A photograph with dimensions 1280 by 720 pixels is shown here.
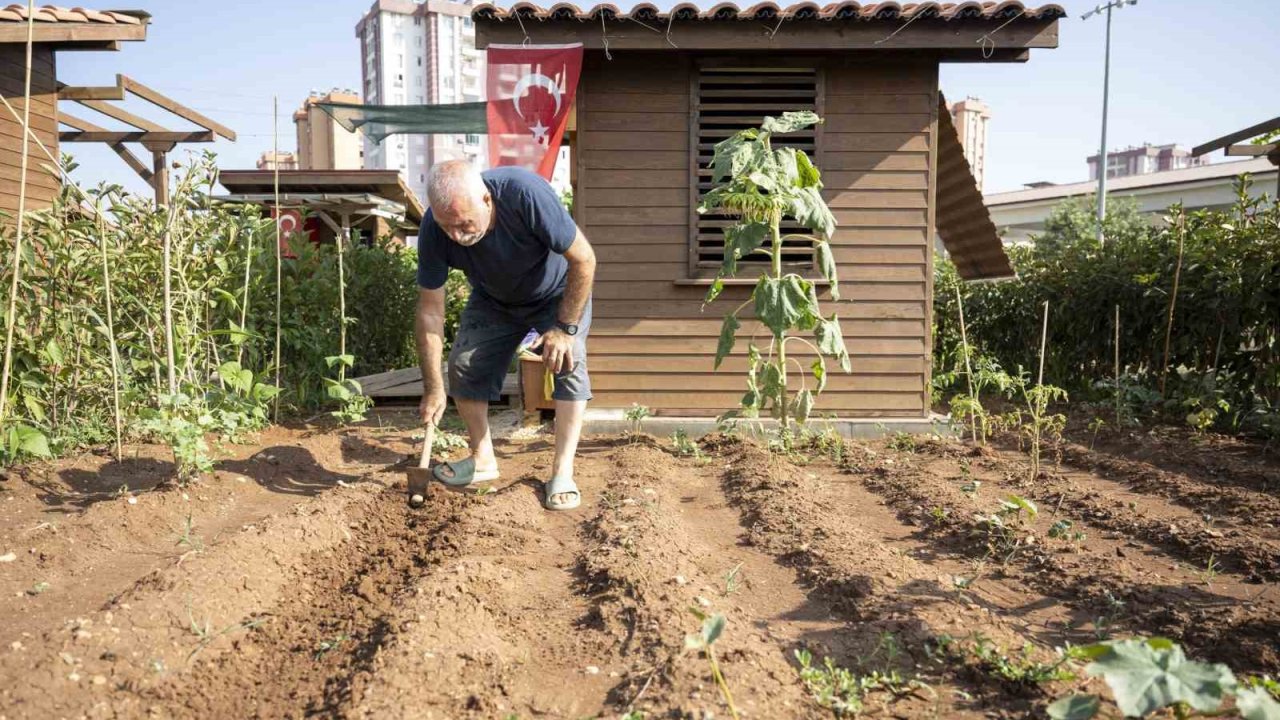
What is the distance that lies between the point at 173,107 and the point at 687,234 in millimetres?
6853

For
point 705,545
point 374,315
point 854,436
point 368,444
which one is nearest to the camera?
point 705,545

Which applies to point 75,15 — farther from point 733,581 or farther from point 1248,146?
point 1248,146

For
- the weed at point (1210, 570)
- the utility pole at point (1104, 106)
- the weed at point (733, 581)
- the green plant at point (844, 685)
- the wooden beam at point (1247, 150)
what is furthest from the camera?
the utility pole at point (1104, 106)

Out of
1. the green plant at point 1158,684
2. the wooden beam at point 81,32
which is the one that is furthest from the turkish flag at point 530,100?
the green plant at point 1158,684

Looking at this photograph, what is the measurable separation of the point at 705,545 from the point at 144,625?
196 cm

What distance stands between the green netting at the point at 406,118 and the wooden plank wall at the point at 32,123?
3245 mm

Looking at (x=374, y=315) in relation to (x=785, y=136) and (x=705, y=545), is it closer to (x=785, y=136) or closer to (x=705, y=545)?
(x=785, y=136)

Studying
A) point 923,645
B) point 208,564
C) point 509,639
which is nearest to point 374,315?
point 208,564

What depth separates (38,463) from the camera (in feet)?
13.7

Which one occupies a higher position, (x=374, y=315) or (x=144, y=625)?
(x=374, y=315)

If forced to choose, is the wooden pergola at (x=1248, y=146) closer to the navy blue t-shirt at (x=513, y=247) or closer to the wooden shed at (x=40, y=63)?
the navy blue t-shirt at (x=513, y=247)

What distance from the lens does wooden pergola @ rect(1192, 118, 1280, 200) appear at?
8.30 metres

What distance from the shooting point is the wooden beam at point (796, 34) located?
5766mm

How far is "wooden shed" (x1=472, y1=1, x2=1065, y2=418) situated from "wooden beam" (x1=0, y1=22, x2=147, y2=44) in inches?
161
